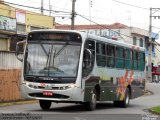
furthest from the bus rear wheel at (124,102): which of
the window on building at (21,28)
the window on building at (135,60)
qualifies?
the window on building at (21,28)

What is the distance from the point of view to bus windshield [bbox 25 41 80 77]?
68.9 feet

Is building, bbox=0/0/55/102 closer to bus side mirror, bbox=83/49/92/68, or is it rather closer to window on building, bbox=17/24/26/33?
window on building, bbox=17/24/26/33

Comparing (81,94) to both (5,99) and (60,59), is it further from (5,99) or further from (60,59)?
(5,99)

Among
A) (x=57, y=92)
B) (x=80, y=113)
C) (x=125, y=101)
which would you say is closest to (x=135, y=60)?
(x=125, y=101)

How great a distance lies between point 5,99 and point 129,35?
55921 millimetres

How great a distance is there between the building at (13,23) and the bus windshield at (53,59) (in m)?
14.4

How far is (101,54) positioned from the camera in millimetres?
23500

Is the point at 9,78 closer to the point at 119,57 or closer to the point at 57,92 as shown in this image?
the point at 119,57

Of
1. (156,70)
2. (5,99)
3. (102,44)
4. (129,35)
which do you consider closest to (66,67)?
(102,44)

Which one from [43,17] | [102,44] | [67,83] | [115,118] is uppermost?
[43,17]

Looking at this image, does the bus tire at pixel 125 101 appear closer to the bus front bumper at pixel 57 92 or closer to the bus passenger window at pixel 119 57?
the bus passenger window at pixel 119 57

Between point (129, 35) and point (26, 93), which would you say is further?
point (129, 35)

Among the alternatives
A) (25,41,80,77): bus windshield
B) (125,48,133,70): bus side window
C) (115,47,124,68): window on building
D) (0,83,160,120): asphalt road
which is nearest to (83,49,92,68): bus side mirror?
(25,41,80,77): bus windshield

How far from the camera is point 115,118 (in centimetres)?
1945
